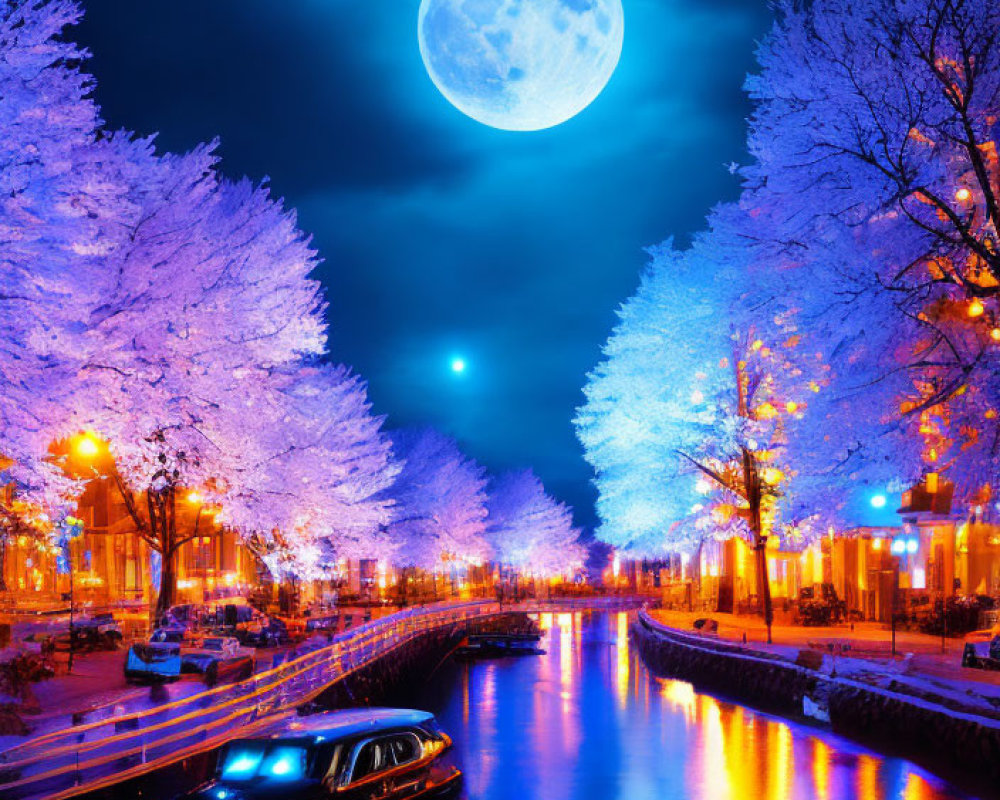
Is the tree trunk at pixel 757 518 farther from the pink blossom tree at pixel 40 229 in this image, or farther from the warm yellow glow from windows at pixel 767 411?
the pink blossom tree at pixel 40 229

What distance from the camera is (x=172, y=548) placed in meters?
31.1

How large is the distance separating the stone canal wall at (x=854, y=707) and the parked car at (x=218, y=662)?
521 inches

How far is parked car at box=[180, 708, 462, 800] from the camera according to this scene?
13.0 metres

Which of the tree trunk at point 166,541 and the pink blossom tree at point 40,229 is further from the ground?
the pink blossom tree at point 40,229

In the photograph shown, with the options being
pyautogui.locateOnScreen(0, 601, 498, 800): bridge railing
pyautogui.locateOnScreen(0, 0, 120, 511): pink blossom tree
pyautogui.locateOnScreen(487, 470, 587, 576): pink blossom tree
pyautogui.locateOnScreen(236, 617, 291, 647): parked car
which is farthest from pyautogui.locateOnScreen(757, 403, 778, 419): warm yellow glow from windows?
pyautogui.locateOnScreen(487, 470, 587, 576): pink blossom tree

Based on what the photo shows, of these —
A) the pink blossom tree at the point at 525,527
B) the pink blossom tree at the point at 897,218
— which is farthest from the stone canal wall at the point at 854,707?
the pink blossom tree at the point at 525,527

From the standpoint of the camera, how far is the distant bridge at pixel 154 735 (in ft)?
40.6

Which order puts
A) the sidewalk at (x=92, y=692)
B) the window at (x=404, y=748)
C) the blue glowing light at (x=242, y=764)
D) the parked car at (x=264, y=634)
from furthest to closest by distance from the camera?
the parked car at (x=264, y=634), the sidewalk at (x=92, y=692), the window at (x=404, y=748), the blue glowing light at (x=242, y=764)

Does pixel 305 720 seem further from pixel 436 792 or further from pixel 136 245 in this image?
pixel 136 245

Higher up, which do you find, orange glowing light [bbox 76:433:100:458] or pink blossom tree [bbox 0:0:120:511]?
pink blossom tree [bbox 0:0:120:511]

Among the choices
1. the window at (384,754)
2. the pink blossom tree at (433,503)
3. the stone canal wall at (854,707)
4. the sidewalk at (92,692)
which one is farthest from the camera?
the pink blossom tree at (433,503)

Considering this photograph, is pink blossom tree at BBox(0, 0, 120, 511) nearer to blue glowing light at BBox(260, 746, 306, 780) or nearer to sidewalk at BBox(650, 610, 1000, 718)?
blue glowing light at BBox(260, 746, 306, 780)

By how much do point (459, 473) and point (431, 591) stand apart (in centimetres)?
932

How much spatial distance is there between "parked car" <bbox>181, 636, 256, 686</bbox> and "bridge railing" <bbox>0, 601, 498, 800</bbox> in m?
1.22
